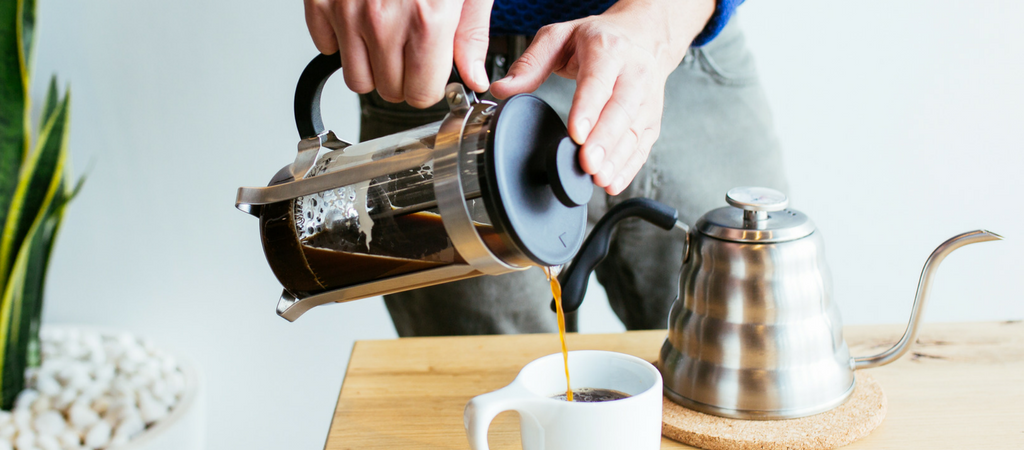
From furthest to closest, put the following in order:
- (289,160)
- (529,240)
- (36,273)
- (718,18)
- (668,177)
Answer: (289,160) < (36,273) < (668,177) < (718,18) < (529,240)

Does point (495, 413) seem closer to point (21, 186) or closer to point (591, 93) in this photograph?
point (591, 93)

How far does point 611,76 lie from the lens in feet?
2.04

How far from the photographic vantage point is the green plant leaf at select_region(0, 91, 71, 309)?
1.32 m

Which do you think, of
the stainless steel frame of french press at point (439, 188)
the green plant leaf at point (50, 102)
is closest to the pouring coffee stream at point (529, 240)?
the stainless steel frame of french press at point (439, 188)

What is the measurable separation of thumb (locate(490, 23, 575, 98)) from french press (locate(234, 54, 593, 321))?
0.07 m

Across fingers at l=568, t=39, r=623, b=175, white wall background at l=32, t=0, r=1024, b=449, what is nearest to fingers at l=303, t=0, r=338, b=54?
fingers at l=568, t=39, r=623, b=175

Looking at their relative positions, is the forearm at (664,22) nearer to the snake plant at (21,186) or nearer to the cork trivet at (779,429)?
the cork trivet at (779,429)

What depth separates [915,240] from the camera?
1.77 meters

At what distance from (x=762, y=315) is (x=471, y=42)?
40 cm

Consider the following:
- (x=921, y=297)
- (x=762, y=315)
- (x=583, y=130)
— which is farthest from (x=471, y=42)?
(x=921, y=297)

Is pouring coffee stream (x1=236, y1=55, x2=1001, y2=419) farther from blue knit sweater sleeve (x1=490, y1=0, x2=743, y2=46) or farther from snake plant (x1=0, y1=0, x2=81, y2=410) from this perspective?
snake plant (x1=0, y1=0, x2=81, y2=410)

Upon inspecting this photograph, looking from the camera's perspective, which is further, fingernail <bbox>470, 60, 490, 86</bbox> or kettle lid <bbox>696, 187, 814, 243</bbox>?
kettle lid <bbox>696, 187, 814, 243</bbox>

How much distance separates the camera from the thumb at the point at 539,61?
0.64 metres

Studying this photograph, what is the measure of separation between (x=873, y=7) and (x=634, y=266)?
36.5 inches
